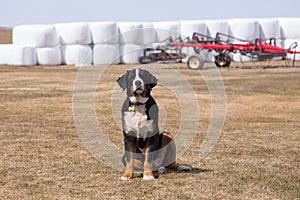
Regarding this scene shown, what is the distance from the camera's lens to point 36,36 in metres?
31.7

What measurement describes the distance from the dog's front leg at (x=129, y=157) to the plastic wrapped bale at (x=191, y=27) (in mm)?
28192

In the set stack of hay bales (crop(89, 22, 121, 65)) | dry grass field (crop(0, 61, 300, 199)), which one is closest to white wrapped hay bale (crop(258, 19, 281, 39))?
stack of hay bales (crop(89, 22, 121, 65))

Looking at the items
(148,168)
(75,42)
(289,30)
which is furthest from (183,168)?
(289,30)

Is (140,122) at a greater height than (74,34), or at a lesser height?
greater

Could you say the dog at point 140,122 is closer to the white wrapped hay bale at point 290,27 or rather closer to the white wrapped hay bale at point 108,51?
the white wrapped hay bale at point 108,51

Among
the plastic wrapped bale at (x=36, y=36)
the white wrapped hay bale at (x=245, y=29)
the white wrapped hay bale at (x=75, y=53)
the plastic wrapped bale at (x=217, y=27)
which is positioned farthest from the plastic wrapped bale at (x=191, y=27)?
the plastic wrapped bale at (x=36, y=36)

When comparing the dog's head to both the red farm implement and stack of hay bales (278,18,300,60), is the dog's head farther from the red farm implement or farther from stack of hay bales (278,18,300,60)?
stack of hay bales (278,18,300,60)

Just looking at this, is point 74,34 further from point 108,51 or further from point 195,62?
point 195,62

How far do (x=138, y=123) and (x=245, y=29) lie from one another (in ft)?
95.9

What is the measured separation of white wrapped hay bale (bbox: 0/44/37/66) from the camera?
31.0m

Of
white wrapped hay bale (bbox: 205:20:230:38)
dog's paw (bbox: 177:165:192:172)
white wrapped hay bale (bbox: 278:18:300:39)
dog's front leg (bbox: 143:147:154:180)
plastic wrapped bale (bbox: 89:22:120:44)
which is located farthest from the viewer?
white wrapped hay bale (bbox: 278:18:300:39)

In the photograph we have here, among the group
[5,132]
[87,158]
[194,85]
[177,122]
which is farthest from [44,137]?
[194,85]

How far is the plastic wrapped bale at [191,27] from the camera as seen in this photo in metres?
34.1

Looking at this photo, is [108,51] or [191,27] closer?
[108,51]
